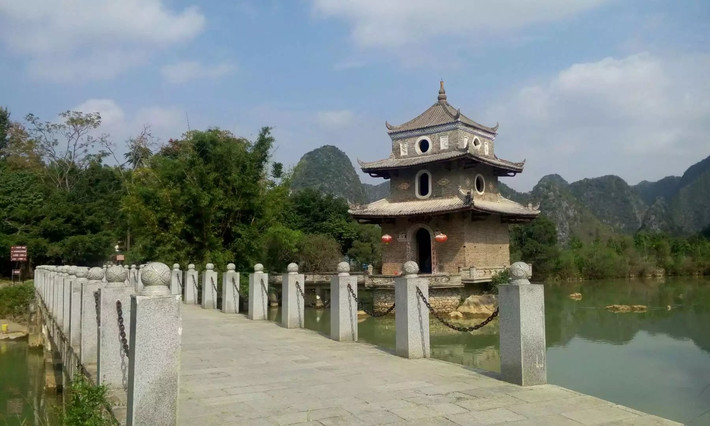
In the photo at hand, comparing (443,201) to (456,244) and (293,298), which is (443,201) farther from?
(293,298)

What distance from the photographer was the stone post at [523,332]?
632 centimetres

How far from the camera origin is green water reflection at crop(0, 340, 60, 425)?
11.4 metres

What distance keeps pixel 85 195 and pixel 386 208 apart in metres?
26.9

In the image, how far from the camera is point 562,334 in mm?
19969

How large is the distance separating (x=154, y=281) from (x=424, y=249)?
23820 mm

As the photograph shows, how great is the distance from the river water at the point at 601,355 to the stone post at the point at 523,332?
4121 millimetres

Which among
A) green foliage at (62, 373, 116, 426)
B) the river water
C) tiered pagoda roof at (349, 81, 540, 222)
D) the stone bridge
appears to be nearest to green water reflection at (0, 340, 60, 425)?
the river water

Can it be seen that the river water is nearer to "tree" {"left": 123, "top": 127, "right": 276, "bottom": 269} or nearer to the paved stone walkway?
the paved stone walkway

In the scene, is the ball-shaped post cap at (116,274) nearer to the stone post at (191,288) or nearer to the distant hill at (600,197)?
the stone post at (191,288)

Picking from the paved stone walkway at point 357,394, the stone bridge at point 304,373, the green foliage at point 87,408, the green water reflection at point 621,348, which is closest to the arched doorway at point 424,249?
the green water reflection at point 621,348

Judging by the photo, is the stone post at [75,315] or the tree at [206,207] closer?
the stone post at [75,315]

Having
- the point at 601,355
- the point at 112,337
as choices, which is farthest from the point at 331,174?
the point at 112,337

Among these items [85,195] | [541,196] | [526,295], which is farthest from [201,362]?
[541,196]

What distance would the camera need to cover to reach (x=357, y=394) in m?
6.02
